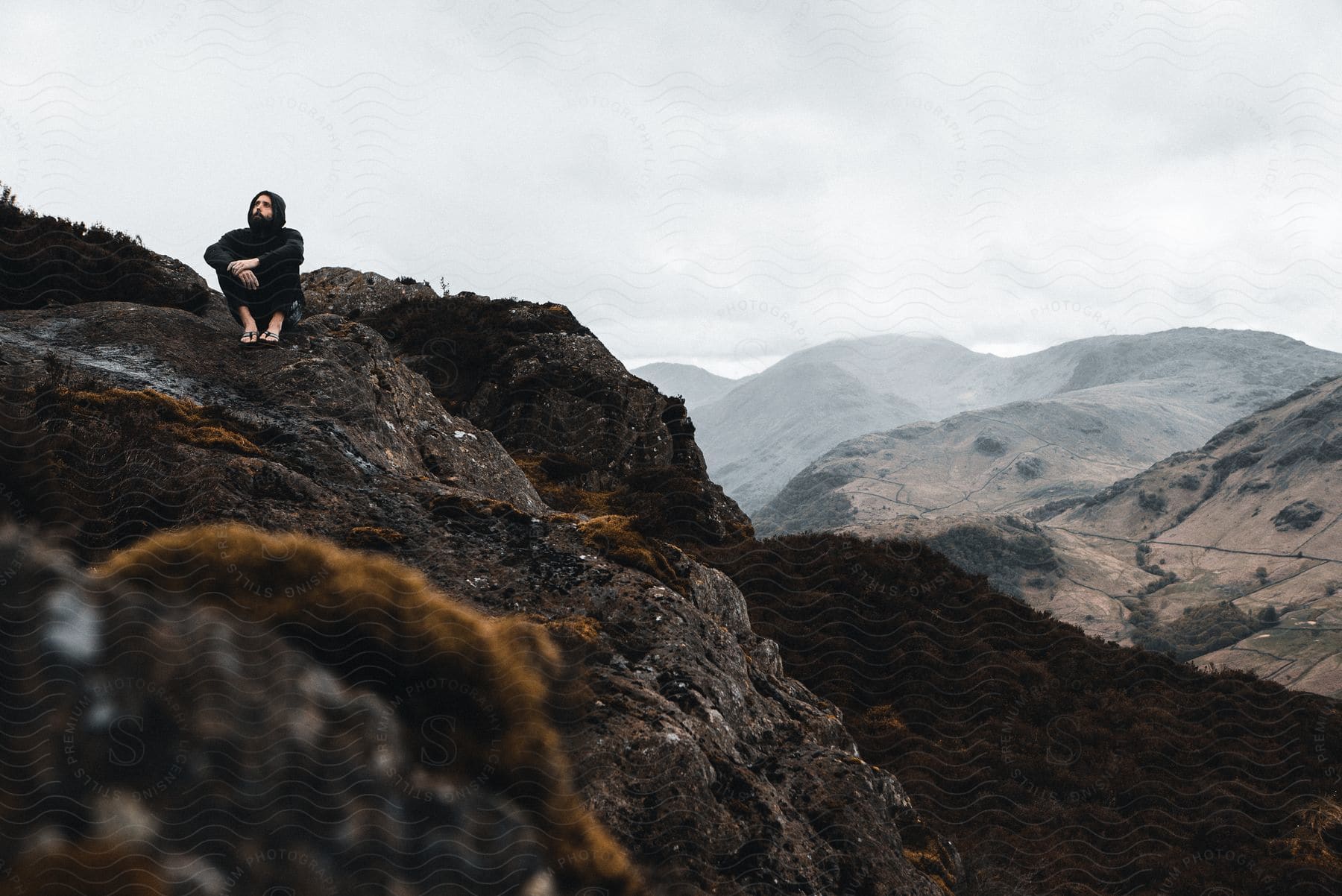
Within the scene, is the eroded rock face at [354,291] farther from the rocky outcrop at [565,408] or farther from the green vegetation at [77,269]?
the green vegetation at [77,269]

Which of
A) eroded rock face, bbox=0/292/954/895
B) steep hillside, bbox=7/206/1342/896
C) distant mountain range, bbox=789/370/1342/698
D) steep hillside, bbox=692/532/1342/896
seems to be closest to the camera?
steep hillside, bbox=7/206/1342/896

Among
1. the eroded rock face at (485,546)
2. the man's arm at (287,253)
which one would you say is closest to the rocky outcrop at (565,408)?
the eroded rock face at (485,546)

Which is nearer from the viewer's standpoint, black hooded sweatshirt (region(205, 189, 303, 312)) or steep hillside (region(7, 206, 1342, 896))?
steep hillside (region(7, 206, 1342, 896))

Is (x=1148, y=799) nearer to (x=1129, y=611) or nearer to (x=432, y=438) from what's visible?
(x=432, y=438)

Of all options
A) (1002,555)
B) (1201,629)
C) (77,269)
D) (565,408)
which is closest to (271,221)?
(77,269)

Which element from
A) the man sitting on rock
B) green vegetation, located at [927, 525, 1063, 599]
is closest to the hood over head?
the man sitting on rock

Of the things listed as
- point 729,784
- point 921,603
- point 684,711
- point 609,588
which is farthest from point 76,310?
point 921,603

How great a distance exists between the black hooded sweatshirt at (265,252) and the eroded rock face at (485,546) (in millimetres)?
762

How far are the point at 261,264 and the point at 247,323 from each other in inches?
36.1

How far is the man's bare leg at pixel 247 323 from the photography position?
10.2 m

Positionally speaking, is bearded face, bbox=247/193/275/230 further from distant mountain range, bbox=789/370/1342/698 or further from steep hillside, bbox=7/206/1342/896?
distant mountain range, bbox=789/370/1342/698

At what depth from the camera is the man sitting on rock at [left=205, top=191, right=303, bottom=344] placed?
9.77 metres

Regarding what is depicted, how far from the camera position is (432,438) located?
11898 millimetres

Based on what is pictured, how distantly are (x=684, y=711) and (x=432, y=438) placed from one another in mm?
7021
